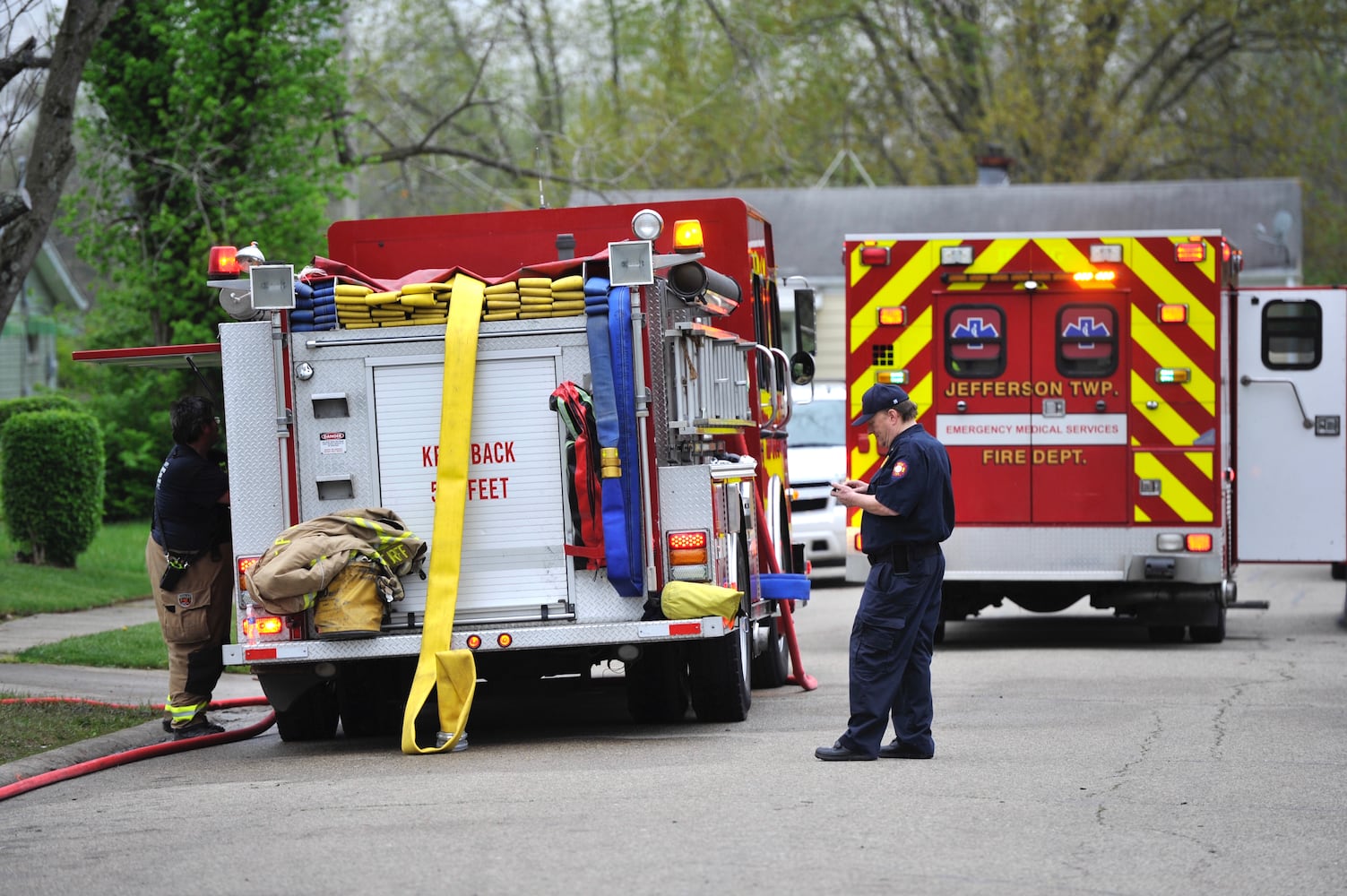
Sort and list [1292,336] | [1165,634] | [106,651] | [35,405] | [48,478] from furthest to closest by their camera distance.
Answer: [35,405]
[48,478]
[1165,634]
[1292,336]
[106,651]

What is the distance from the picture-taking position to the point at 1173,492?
13648 millimetres

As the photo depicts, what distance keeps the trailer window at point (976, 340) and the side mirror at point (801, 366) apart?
1.68m

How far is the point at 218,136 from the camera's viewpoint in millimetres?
20047

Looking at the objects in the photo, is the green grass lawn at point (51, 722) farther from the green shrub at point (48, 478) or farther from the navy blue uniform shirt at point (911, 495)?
the green shrub at point (48, 478)

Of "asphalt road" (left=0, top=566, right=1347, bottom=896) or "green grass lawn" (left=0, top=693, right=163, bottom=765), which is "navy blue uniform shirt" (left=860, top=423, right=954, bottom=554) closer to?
"asphalt road" (left=0, top=566, right=1347, bottom=896)

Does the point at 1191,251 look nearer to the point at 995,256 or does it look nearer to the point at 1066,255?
the point at 1066,255

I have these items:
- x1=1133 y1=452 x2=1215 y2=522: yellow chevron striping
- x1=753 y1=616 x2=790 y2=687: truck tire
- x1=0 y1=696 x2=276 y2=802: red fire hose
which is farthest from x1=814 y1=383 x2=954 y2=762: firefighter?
x1=1133 y1=452 x2=1215 y2=522: yellow chevron striping

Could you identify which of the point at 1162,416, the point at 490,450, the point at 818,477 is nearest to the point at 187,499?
the point at 490,450

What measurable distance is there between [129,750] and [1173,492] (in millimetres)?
7594

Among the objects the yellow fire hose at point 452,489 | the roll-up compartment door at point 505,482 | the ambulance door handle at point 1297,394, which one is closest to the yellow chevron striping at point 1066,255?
the ambulance door handle at point 1297,394

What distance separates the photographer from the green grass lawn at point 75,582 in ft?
53.3

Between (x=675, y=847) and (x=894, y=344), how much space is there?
26.1ft

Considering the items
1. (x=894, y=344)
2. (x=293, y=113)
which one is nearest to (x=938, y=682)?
(x=894, y=344)

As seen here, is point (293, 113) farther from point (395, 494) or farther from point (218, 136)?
point (395, 494)
